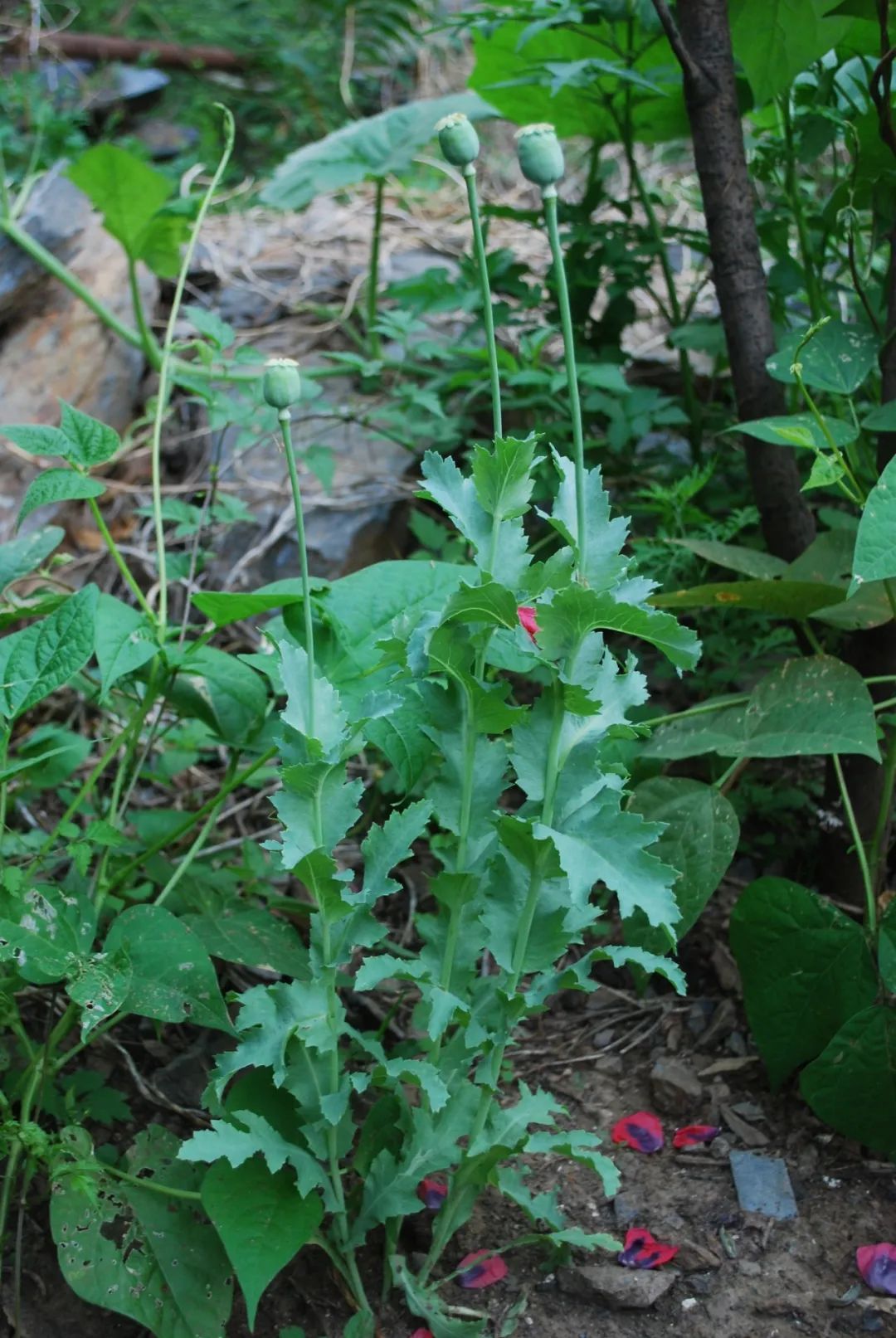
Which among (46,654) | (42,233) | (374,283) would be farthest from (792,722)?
(42,233)

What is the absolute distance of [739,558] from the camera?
1.42 m

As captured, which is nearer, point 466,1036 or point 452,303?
point 466,1036

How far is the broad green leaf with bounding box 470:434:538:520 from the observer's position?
917 mm

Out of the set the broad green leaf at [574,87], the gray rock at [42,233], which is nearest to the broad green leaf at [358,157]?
the broad green leaf at [574,87]

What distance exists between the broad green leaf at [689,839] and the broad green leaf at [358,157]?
4.77ft

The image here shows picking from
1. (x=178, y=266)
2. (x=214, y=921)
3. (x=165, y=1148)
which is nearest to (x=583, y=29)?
(x=178, y=266)

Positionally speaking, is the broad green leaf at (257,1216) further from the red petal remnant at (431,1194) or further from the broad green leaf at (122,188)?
the broad green leaf at (122,188)

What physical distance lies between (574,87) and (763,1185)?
5.26 feet

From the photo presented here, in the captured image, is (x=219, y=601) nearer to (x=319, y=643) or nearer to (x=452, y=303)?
(x=319, y=643)

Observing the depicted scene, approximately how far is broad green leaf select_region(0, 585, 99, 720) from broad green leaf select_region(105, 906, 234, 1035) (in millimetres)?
230

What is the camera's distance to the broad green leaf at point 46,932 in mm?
1080

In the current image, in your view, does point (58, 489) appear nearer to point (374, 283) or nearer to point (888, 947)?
point (888, 947)

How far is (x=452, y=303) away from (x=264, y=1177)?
4.78ft

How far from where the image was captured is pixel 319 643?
1.22 metres
